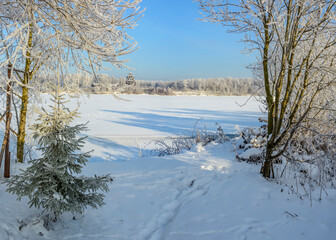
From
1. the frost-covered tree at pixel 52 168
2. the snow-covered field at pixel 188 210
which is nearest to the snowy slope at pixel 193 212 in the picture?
the snow-covered field at pixel 188 210

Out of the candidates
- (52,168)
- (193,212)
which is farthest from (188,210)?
(52,168)

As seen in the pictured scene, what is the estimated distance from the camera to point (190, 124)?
15.6m

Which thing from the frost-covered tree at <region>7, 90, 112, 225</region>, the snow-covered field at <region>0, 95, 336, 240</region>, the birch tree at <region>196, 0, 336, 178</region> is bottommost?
the snow-covered field at <region>0, 95, 336, 240</region>

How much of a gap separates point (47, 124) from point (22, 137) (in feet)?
9.30

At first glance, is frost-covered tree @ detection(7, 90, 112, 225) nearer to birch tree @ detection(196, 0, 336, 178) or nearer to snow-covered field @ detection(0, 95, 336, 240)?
snow-covered field @ detection(0, 95, 336, 240)

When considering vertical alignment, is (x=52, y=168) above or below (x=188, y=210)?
above

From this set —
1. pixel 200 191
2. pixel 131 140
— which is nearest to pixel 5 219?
pixel 200 191

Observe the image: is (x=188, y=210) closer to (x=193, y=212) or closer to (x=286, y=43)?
(x=193, y=212)

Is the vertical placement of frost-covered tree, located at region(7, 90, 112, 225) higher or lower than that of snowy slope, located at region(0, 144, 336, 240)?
higher

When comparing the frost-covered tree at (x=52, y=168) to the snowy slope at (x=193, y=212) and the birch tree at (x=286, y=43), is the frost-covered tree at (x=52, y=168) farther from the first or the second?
the birch tree at (x=286, y=43)

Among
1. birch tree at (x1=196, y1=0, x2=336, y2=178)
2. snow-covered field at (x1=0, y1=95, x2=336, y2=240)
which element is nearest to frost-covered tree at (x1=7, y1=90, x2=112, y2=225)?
snow-covered field at (x1=0, y1=95, x2=336, y2=240)

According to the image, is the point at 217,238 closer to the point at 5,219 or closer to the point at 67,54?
the point at 5,219

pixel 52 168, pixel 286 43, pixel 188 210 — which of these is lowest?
pixel 188 210

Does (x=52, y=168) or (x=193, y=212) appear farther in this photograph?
(x=193, y=212)
